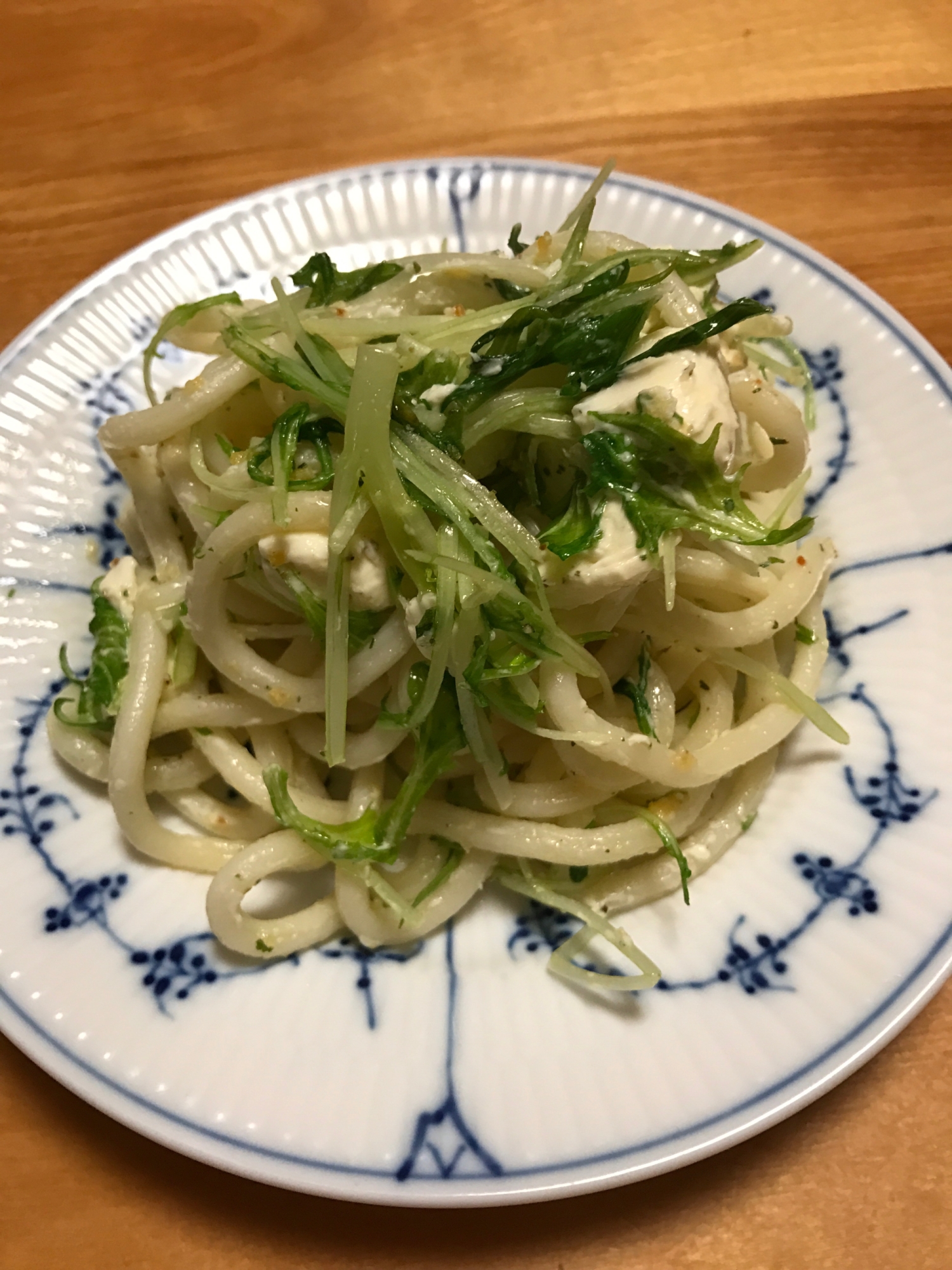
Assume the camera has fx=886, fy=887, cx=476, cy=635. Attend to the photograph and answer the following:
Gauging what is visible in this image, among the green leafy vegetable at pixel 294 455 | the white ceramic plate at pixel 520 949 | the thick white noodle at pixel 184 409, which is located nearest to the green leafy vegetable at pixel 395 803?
the white ceramic plate at pixel 520 949

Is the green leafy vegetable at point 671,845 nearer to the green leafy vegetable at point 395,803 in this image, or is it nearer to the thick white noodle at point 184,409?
the green leafy vegetable at point 395,803

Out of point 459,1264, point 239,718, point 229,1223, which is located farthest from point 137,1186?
point 239,718

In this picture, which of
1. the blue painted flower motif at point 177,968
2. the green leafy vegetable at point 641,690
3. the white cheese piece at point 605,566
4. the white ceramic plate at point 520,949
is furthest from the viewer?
the green leafy vegetable at point 641,690

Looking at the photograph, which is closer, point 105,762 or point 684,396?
point 684,396

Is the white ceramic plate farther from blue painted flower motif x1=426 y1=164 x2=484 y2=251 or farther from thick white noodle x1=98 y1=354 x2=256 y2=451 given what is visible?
blue painted flower motif x1=426 y1=164 x2=484 y2=251

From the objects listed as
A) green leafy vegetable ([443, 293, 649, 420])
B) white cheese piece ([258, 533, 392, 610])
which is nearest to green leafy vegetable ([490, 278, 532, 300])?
green leafy vegetable ([443, 293, 649, 420])

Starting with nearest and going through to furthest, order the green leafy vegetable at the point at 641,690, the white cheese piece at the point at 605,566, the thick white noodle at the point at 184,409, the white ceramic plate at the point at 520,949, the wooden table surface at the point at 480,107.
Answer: the white ceramic plate at the point at 520,949, the white cheese piece at the point at 605,566, the thick white noodle at the point at 184,409, the green leafy vegetable at the point at 641,690, the wooden table surface at the point at 480,107

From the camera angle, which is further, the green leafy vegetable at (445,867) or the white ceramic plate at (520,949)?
the green leafy vegetable at (445,867)

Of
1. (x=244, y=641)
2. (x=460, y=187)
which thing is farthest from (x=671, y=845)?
(x=460, y=187)

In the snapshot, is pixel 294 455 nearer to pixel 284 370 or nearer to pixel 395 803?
pixel 284 370
